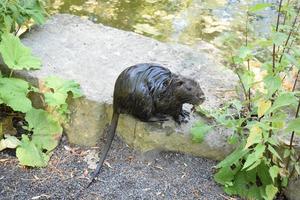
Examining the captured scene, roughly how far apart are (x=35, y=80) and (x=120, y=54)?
0.69 m

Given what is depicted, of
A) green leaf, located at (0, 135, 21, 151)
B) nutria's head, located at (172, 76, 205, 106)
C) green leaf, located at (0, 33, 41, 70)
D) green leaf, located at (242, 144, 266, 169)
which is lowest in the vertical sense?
green leaf, located at (0, 135, 21, 151)

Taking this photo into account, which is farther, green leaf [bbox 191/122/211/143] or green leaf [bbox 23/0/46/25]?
green leaf [bbox 23/0/46/25]

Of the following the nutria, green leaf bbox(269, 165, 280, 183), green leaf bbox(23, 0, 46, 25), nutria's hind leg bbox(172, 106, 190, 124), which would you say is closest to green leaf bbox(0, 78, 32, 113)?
the nutria

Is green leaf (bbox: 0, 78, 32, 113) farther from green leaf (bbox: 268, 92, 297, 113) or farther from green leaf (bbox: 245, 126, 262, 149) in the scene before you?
green leaf (bbox: 268, 92, 297, 113)

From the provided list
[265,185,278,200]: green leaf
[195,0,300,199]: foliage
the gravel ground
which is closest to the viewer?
[195,0,300,199]: foliage

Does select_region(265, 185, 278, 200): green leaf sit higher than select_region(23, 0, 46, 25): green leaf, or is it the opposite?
select_region(23, 0, 46, 25): green leaf

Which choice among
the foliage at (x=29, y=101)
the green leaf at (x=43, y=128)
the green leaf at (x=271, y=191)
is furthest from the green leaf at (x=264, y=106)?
the green leaf at (x=43, y=128)

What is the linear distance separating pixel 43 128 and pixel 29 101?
0.23 m

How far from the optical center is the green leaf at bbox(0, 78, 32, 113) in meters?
2.86

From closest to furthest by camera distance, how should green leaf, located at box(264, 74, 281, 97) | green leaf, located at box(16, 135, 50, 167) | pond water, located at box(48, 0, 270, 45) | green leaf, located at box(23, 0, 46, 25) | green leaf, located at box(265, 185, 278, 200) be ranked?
green leaf, located at box(264, 74, 281, 97) < green leaf, located at box(265, 185, 278, 200) < green leaf, located at box(16, 135, 50, 167) < green leaf, located at box(23, 0, 46, 25) < pond water, located at box(48, 0, 270, 45)

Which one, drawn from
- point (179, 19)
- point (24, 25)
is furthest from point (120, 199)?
point (179, 19)

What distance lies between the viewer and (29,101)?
289 centimetres

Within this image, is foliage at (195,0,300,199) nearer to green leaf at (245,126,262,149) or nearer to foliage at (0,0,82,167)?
green leaf at (245,126,262,149)

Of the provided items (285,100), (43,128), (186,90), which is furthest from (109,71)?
(285,100)
